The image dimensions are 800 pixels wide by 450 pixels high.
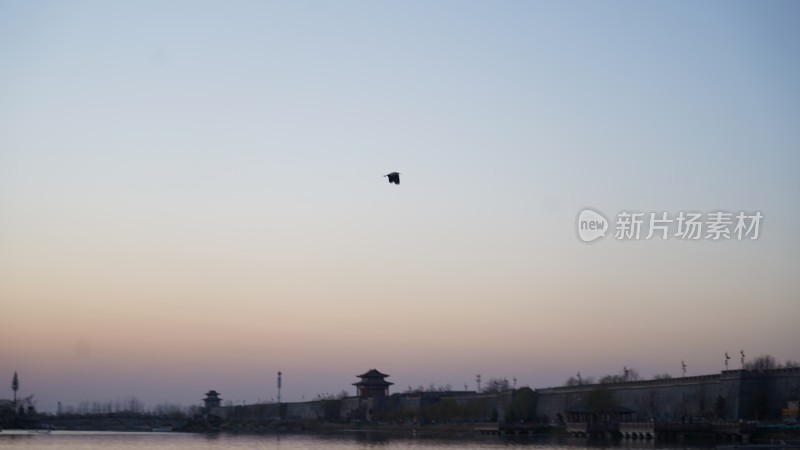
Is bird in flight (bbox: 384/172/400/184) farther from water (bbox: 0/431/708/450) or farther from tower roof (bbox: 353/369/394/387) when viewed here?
tower roof (bbox: 353/369/394/387)

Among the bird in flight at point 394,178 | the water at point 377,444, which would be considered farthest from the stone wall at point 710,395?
the bird in flight at point 394,178

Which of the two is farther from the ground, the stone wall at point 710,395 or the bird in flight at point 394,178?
the bird in flight at point 394,178

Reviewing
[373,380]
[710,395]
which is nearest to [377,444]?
[710,395]

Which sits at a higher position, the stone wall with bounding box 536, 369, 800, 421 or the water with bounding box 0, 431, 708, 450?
the stone wall with bounding box 536, 369, 800, 421

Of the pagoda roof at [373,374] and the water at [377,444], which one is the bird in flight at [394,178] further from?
the pagoda roof at [373,374]

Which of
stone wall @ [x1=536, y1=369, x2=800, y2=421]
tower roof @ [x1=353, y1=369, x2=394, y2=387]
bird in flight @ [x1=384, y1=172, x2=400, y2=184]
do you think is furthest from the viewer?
tower roof @ [x1=353, y1=369, x2=394, y2=387]

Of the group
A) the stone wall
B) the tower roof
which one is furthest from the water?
the tower roof

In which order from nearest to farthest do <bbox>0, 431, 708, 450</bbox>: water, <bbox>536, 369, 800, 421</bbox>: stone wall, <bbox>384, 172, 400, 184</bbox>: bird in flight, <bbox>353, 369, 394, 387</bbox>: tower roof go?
→ <bbox>384, 172, 400, 184</bbox>: bird in flight → <bbox>0, 431, 708, 450</bbox>: water → <bbox>536, 369, 800, 421</bbox>: stone wall → <bbox>353, 369, 394, 387</bbox>: tower roof

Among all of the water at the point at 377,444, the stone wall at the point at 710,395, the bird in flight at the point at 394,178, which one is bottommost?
the water at the point at 377,444

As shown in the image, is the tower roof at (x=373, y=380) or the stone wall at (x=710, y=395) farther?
the tower roof at (x=373, y=380)

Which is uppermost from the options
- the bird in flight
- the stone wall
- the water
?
the bird in flight

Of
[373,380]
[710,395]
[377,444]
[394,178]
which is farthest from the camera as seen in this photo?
[373,380]

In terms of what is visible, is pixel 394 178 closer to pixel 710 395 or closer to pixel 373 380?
pixel 710 395

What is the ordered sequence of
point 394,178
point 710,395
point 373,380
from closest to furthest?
point 394,178
point 710,395
point 373,380
